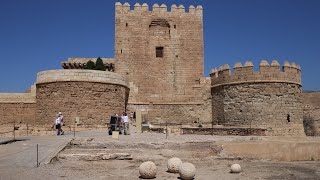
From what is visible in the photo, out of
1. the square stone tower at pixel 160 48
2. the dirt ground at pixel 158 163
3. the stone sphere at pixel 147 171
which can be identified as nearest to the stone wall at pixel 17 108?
the square stone tower at pixel 160 48

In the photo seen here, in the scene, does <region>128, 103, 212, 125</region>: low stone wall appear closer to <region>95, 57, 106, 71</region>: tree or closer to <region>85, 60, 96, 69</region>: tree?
<region>95, 57, 106, 71</region>: tree

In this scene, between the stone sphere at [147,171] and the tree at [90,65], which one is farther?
the tree at [90,65]

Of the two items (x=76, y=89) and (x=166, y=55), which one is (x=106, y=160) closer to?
(x=76, y=89)

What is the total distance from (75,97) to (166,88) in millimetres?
9236

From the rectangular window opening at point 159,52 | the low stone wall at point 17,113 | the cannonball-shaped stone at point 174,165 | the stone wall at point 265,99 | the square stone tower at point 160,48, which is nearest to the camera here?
the cannonball-shaped stone at point 174,165

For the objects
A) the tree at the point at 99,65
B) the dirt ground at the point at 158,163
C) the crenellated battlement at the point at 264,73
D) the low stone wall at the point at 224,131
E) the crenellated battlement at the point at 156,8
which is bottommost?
the dirt ground at the point at 158,163

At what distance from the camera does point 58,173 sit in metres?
7.69

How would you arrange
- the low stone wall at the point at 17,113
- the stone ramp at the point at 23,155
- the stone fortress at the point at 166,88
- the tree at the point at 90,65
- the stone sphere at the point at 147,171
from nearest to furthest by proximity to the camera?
the stone sphere at the point at 147,171, the stone ramp at the point at 23,155, the stone fortress at the point at 166,88, the low stone wall at the point at 17,113, the tree at the point at 90,65

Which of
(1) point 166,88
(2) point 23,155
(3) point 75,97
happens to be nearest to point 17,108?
(3) point 75,97

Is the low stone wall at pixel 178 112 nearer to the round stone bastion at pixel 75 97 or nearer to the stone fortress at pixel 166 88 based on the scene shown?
the stone fortress at pixel 166 88

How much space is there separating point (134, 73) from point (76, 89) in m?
7.98

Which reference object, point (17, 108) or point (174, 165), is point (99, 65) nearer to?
point (17, 108)

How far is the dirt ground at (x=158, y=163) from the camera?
796 centimetres

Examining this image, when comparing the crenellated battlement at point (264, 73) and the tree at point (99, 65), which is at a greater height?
the tree at point (99, 65)
